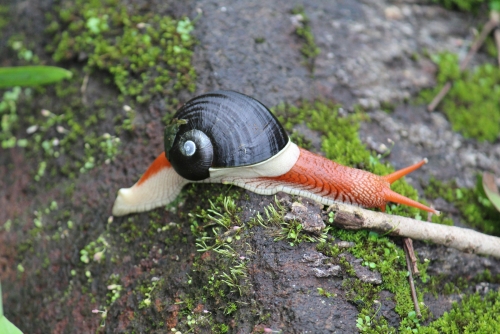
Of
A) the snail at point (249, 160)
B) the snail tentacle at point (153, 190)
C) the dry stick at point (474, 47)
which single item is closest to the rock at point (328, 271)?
the snail at point (249, 160)

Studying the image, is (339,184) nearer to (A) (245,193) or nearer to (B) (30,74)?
(A) (245,193)

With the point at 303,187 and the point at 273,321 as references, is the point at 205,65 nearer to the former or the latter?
the point at 303,187

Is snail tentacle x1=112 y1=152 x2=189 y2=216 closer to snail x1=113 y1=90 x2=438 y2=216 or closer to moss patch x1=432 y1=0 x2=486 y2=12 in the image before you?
snail x1=113 y1=90 x2=438 y2=216

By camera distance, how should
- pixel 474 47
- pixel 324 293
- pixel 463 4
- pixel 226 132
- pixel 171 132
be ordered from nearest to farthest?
pixel 324 293 → pixel 226 132 → pixel 171 132 → pixel 474 47 → pixel 463 4

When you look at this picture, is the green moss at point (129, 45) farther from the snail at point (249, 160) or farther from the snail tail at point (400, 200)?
the snail tail at point (400, 200)

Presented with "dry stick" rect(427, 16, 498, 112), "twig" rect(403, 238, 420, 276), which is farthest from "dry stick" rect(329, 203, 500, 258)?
"dry stick" rect(427, 16, 498, 112)

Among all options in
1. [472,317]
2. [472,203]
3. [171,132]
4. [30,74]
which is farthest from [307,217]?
[30,74]

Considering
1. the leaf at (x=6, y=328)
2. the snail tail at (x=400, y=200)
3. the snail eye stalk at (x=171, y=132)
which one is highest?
the snail eye stalk at (x=171, y=132)
